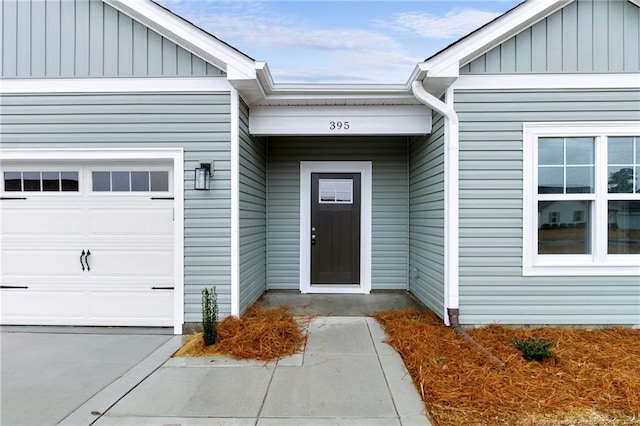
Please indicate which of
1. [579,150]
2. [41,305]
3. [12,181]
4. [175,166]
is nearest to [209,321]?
[175,166]

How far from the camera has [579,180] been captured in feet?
14.1

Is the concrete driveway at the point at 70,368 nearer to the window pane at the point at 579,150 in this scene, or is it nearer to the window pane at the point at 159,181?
the window pane at the point at 159,181

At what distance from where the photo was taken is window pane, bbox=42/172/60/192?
4598 mm

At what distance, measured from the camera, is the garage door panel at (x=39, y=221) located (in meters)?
4.58

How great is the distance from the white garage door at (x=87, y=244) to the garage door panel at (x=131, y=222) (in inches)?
0.5

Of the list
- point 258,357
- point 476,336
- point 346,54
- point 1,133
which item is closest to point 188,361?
point 258,357

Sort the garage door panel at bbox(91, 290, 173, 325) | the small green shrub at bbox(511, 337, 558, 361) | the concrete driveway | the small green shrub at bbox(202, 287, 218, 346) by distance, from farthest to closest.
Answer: the garage door panel at bbox(91, 290, 173, 325)
the small green shrub at bbox(202, 287, 218, 346)
the small green shrub at bbox(511, 337, 558, 361)
the concrete driveway

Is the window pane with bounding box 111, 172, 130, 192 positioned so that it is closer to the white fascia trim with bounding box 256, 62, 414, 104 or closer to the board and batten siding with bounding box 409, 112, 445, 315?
the white fascia trim with bounding box 256, 62, 414, 104

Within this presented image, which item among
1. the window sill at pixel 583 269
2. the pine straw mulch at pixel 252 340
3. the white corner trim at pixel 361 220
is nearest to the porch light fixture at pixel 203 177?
the pine straw mulch at pixel 252 340

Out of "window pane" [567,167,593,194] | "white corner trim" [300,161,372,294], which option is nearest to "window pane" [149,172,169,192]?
"white corner trim" [300,161,372,294]

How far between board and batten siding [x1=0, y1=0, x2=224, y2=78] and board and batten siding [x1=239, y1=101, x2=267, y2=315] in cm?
103

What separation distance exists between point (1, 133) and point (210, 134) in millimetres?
2589

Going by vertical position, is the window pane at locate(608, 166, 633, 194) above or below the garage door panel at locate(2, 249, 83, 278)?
above

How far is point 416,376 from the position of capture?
3.15m
